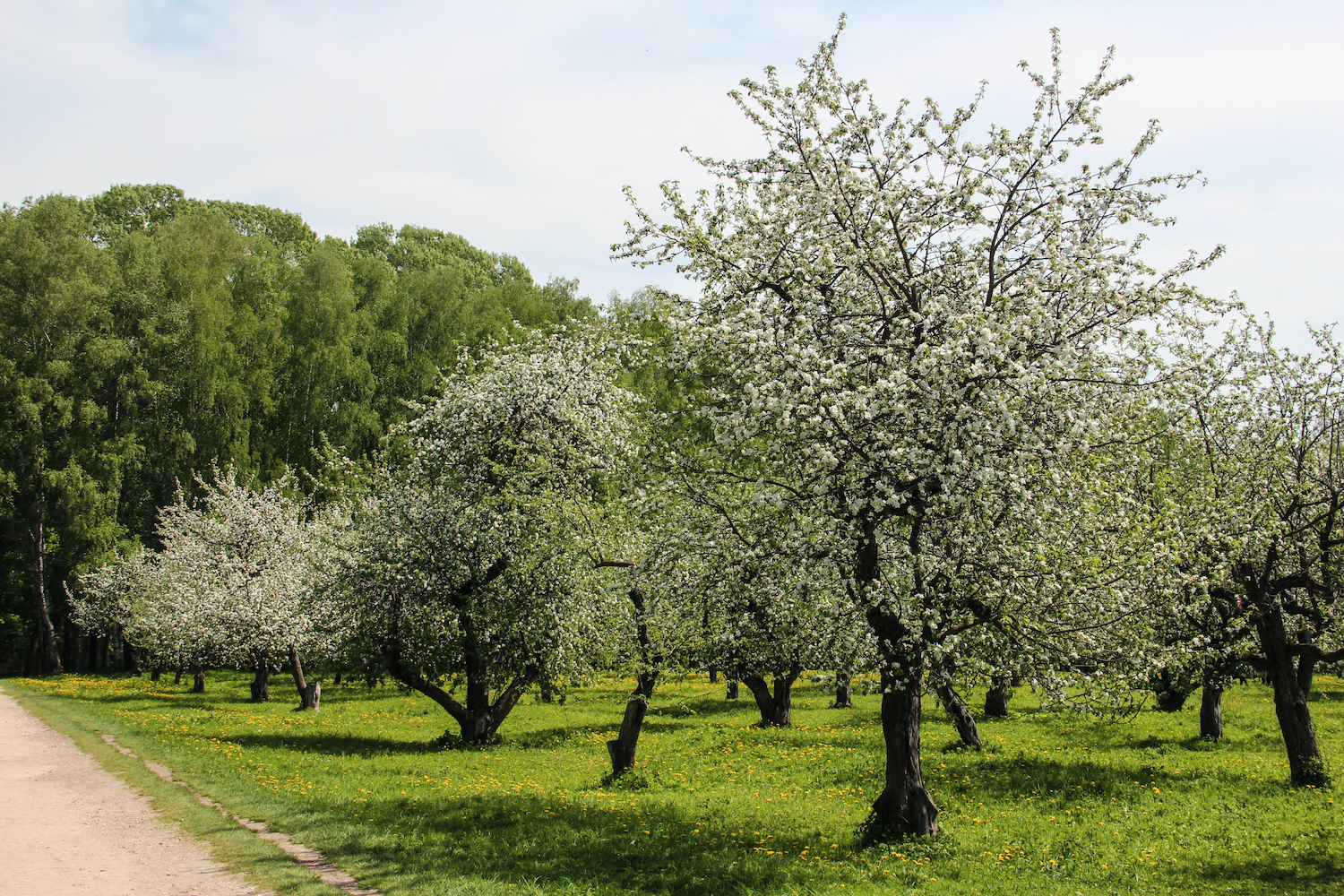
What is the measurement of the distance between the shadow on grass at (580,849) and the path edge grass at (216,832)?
0.80 meters

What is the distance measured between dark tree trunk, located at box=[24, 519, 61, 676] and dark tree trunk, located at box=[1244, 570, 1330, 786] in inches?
2166

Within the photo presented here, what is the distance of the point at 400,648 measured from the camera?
2231 centimetres

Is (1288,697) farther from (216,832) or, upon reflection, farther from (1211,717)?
(216,832)

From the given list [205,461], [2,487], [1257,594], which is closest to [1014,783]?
[1257,594]

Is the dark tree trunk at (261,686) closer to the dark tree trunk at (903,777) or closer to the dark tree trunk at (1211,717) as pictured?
the dark tree trunk at (903,777)

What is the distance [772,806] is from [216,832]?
8.89m

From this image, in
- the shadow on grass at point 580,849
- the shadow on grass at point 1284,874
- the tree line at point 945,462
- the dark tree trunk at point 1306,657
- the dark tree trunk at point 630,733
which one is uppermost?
the tree line at point 945,462

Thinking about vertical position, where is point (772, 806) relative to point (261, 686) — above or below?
above

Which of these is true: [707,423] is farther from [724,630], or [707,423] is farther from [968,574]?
[968,574]

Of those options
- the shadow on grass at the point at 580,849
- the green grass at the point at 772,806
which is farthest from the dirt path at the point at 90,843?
the shadow on grass at the point at 580,849

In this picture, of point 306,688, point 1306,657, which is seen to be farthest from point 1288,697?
Result: point 306,688

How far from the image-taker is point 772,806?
1471cm

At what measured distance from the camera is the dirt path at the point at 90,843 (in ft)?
33.9

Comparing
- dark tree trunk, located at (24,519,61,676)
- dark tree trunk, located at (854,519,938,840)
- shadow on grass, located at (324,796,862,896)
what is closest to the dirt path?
shadow on grass, located at (324,796,862,896)
